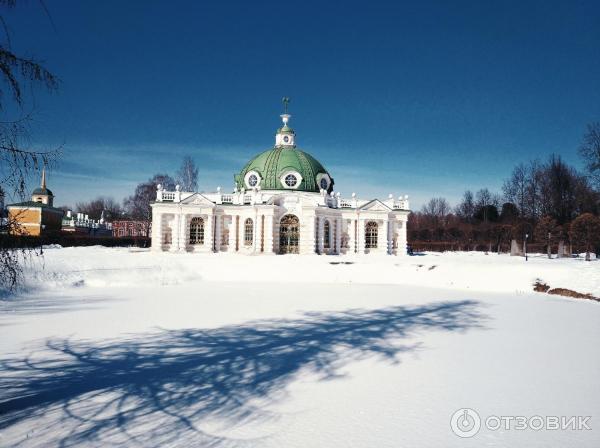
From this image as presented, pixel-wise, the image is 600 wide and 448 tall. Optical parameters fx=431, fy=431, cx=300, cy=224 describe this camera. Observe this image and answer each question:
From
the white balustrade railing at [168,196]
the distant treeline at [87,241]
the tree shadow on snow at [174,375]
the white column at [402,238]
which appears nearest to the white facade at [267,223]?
the white balustrade railing at [168,196]

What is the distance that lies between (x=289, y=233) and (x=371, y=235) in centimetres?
908

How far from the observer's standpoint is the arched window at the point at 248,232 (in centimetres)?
4384

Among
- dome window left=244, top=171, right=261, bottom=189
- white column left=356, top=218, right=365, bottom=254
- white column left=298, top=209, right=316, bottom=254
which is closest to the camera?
white column left=298, top=209, right=316, bottom=254

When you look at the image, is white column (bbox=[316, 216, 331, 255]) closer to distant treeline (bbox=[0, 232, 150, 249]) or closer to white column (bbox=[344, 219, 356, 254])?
white column (bbox=[344, 219, 356, 254])

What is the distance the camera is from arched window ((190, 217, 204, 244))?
142 feet

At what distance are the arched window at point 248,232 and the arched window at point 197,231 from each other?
170 inches

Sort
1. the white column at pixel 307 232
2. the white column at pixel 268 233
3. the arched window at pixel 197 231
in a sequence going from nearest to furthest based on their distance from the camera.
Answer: the white column at pixel 268 233, the white column at pixel 307 232, the arched window at pixel 197 231

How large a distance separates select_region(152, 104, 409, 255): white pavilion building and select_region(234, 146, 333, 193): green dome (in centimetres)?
11

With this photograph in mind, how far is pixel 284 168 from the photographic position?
152ft

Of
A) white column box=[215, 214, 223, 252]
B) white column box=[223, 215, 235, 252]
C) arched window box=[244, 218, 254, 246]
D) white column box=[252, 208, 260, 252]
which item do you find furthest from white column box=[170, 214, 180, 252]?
white column box=[252, 208, 260, 252]

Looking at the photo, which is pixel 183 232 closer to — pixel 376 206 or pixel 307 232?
pixel 307 232

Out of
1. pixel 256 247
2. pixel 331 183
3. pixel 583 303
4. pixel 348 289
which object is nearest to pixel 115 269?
pixel 348 289

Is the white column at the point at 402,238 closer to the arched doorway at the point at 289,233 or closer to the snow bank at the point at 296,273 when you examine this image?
the arched doorway at the point at 289,233

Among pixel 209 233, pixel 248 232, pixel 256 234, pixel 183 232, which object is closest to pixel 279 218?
pixel 256 234
